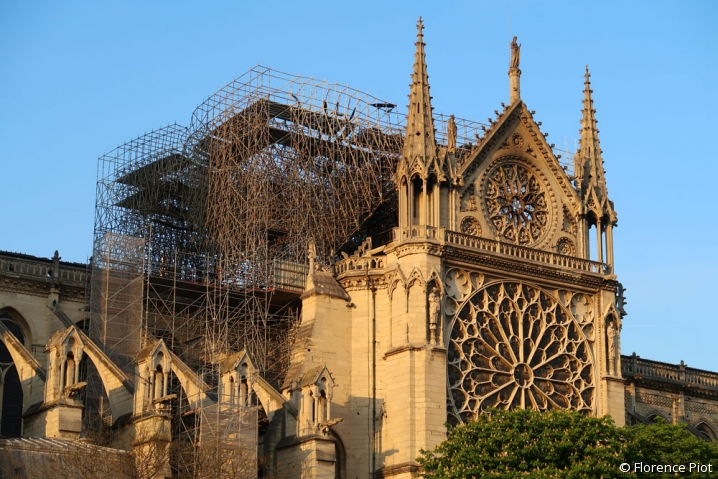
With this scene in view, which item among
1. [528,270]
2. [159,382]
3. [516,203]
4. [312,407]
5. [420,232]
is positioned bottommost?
[312,407]

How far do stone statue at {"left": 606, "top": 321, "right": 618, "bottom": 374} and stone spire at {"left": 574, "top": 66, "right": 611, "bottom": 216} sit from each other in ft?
14.5

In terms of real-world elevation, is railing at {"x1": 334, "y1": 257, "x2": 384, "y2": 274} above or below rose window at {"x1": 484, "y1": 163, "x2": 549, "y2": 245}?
below

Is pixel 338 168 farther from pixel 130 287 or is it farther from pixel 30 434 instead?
pixel 30 434

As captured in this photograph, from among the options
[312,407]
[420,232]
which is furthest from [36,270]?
[420,232]

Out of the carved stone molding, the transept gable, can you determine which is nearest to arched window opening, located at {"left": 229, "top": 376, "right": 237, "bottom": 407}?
the carved stone molding

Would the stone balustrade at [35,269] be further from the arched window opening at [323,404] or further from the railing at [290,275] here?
the arched window opening at [323,404]

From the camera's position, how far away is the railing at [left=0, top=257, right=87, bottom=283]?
59.6m

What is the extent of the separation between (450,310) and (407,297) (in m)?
1.84

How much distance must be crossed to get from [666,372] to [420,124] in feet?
55.6

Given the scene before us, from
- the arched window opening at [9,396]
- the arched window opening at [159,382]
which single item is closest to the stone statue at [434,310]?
the arched window opening at [159,382]

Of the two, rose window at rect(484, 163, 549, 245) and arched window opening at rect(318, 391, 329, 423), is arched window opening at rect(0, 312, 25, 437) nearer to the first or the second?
arched window opening at rect(318, 391, 329, 423)

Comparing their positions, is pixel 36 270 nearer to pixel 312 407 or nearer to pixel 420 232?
pixel 312 407

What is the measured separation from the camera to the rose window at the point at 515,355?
5566 centimetres

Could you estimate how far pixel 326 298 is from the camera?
5644cm
